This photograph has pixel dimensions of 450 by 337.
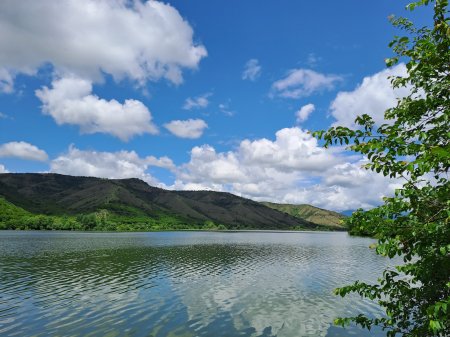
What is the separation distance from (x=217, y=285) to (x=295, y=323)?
21.6 metres

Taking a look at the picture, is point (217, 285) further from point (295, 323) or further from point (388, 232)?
point (388, 232)

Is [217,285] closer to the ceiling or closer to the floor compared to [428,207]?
closer to the floor

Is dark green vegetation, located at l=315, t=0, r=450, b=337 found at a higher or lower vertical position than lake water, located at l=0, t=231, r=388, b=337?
higher

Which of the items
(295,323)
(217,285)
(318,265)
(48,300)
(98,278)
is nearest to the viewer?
(295,323)

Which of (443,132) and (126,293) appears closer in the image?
(443,132)

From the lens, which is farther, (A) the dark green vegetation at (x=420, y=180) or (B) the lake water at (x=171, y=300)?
(B) the lake water at (x=171, y=300)

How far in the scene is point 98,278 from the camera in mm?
58438

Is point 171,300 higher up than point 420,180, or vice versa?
point 420,180

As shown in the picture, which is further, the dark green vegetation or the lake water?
the lake water

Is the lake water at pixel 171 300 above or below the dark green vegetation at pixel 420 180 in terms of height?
below

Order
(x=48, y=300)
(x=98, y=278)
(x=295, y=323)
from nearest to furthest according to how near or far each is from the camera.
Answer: (x=295, y=323), (x=48, y=300), (x=98, y=278)

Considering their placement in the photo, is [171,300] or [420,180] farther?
[171,300]

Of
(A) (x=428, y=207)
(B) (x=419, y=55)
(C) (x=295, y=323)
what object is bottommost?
(C) (x=295, y=323)

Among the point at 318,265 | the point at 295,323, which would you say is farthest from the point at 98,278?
the point at 318,265
